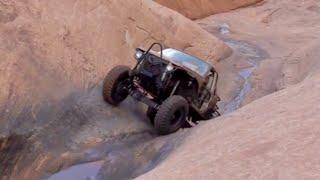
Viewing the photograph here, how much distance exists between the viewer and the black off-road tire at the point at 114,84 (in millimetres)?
9828

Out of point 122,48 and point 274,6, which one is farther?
point 274,6

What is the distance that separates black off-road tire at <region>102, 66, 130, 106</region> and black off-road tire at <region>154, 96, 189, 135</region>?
3.40 feet

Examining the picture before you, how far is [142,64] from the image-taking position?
31.3 ft

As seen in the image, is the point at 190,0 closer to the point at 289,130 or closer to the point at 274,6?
the point at 274,6

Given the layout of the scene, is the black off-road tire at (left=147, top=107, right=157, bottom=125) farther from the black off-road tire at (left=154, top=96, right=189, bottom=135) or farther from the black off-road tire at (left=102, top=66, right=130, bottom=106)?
the black off-road tire at (left=154, top=96, right=189, bottom=135)

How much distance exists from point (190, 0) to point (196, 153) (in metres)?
17.4

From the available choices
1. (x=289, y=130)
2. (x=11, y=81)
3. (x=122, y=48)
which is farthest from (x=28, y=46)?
(x=289, y=130)

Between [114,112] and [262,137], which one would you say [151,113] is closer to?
[114,112]

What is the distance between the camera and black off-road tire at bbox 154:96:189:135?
9078 millimetres

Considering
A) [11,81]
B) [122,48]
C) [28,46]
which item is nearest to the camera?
[11,81]

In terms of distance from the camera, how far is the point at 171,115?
9.21m

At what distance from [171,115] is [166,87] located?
526mm

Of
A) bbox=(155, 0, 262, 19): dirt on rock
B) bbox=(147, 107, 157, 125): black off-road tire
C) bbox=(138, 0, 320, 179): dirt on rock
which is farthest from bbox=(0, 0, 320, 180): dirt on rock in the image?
bbox=(155, 0, 262, 19): dirt on rock

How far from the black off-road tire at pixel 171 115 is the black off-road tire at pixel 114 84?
104 cm
